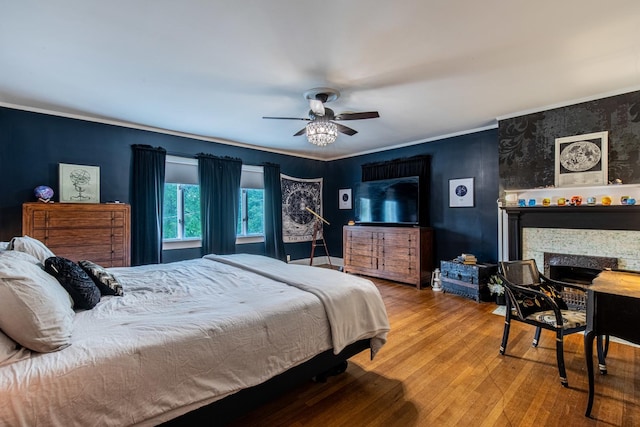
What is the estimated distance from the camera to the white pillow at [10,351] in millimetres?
1095

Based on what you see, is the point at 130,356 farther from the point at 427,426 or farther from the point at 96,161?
A: the point at 96,161

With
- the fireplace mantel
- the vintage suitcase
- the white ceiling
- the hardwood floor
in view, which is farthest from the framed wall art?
the hardwood floor

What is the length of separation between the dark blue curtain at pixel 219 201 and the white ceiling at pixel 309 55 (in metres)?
1.28

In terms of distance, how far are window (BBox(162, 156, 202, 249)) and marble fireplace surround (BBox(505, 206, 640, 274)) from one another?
4.78 m

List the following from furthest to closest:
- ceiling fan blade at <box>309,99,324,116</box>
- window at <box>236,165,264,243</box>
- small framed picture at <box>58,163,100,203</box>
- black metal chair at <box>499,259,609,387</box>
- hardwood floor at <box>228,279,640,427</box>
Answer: window at <box>236,165,264,243</box> → small framed picture at <box>58,163,100,203</box> → ceiling fan blade at <box>309,99,324,116</box> → black metal chair at <box>499,259,609,387</box> → hardwood floor at <box>228,279,640,427</box>

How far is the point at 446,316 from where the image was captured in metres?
3.51

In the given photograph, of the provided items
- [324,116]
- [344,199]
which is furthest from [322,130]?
[344,199]

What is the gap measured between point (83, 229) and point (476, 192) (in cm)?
552

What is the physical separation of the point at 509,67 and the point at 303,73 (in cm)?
185

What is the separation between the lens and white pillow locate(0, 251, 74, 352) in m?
1.17

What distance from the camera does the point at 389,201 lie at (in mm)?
5422

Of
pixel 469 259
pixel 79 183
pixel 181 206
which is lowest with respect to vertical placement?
pixel 469 259

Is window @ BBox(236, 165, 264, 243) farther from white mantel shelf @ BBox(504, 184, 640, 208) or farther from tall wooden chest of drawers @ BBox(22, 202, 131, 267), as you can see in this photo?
white mantel shelf @ BBox(504, 184, 640, 208)

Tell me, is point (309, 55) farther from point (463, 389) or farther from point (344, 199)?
point (344, 199)
